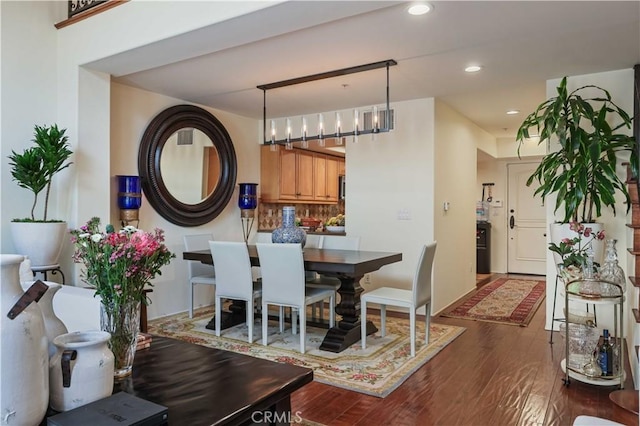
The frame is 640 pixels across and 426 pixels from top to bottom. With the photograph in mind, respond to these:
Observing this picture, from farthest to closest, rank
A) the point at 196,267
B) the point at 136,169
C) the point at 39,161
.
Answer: the point at 196,267 < the point at 136,169 < the point at 39,161

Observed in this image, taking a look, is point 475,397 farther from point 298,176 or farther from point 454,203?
point 298,176

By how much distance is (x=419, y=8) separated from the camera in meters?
2.65

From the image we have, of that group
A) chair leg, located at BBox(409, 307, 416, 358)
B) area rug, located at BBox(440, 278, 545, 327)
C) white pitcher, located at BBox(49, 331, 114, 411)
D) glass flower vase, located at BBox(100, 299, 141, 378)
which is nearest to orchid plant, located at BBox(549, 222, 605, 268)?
chair leg, located at BBox(409, 307, 416, 358)

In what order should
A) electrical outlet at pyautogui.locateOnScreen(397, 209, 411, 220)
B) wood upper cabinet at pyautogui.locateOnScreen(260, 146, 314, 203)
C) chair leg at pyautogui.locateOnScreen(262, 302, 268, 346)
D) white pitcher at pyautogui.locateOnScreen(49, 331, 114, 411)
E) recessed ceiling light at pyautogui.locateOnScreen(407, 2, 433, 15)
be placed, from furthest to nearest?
wood upper cabinet at pyautogui.locateOnScreen(260, 146, 314, 203) → electrical outlet at pyautogui.locateOnScreen(397, 209, 411, 220) → chair leg at pyautogui.locateOnScreen(262, 302, 268, 346) → recessed ceiling light at pyautogui.locateOnScreen(407, 2, 433, 15) → white pitcher at pyautogui.locateOnScreen(49, 331, 114, 411)

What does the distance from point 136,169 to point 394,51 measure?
2913 millimetres

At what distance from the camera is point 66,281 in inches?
146

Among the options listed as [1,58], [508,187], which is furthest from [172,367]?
[508,187]

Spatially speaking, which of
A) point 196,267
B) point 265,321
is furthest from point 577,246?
point 196,267

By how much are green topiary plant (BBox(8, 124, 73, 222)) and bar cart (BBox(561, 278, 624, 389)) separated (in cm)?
378

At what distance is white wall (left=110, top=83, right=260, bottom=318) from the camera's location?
4.42 metres

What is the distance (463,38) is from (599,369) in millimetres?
2468

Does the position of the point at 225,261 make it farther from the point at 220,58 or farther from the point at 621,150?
the point at 621,150

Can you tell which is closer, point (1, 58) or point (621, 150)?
point (1, 58)

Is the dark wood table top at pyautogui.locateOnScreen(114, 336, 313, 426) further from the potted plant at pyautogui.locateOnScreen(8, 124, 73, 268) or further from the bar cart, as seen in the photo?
the bar cart
